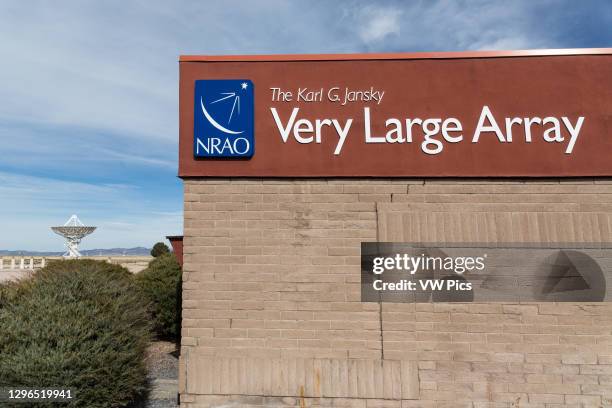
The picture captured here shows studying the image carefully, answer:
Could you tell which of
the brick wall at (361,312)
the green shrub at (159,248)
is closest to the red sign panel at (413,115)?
the brick wall at (361,312)

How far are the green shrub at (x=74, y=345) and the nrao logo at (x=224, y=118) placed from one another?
3149 millimetres

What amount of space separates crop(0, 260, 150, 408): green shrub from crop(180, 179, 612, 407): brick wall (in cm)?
108

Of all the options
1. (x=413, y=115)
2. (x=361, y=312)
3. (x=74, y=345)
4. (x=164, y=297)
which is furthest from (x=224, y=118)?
(x=164, y=297)

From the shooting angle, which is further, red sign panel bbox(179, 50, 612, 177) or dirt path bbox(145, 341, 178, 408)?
dirt path bbox(145, 341, 178, 408)

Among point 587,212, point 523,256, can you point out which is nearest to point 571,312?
point 523,256

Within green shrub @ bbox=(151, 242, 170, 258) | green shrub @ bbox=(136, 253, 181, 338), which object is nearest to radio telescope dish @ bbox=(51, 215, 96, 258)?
green shrub @ bbox=(151, 242, 170, 258)

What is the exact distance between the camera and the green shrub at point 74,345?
5.59 m

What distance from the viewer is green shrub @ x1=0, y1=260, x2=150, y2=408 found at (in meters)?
5.59

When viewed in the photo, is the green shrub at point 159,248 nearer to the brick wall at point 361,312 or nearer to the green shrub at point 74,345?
the green shrub at point 74,345

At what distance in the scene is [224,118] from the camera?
21.2 feet

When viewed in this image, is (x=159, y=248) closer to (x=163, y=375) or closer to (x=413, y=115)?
(x=163, y=375)

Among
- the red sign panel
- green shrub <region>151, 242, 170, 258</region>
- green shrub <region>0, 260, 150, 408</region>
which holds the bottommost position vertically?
green shrub <region>0, 260, 150, 408</region>

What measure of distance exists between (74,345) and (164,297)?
5081 mm

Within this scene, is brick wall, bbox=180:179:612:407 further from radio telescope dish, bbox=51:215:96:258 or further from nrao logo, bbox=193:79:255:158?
radio telescope dish, bbox=51:215:96:258
